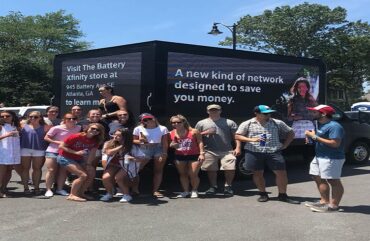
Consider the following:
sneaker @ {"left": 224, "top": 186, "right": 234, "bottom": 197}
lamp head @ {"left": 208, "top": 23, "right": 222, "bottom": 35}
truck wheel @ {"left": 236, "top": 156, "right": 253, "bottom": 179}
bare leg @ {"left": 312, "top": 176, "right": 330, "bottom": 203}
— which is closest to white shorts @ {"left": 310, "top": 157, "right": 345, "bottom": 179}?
bare leg @ {"left": 312, "top": 176, "right": 330, "bottom": 203}

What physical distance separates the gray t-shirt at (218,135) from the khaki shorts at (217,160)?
9 centimetres

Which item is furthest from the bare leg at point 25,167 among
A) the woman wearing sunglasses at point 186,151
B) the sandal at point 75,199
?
the woman wearing sunglasses at point 186,151

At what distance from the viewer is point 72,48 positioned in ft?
159

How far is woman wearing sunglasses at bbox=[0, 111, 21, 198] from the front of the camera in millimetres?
8156

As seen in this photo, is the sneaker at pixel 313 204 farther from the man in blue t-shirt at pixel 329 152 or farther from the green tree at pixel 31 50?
the green tree at pixel 31 50

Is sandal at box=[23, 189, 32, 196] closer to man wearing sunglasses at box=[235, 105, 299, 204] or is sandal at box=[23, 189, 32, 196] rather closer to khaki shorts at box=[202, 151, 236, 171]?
khaki shorts at box=[202, 151, 236, 171]

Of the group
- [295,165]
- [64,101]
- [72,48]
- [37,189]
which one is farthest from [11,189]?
[72,48]

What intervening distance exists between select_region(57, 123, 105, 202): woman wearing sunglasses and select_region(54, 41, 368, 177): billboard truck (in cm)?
86

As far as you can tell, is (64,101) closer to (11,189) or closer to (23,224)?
(11,189)

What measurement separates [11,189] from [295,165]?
6713 mm

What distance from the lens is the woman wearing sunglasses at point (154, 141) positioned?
8070mm

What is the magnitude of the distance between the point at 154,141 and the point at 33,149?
6.70ft

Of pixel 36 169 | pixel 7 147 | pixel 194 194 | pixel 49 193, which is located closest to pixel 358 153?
pixel 194 194

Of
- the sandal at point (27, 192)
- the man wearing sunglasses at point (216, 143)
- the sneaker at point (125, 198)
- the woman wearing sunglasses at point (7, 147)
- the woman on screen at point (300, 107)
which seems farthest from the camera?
the woman on screen at point (300, 107)
